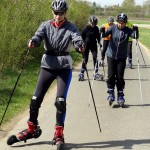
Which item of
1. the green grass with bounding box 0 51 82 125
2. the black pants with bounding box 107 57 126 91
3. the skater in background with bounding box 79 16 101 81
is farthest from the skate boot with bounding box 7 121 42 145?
the skater in background with bounding box 79 16 101 81

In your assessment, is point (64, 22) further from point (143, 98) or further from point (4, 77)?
point (4, 77)

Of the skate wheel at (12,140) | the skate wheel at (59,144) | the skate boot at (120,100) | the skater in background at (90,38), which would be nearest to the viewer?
the skate wheel at (59,144)

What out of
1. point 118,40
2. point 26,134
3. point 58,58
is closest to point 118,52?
point 118,40

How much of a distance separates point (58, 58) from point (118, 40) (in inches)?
139

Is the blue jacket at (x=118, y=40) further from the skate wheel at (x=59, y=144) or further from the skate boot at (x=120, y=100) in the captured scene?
the skate wheel at (x=59, y=144)

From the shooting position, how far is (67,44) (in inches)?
248

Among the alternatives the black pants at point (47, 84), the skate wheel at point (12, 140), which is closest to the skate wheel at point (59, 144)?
the black pants at point (47, 84)

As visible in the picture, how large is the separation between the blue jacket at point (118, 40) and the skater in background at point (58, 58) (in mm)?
3308

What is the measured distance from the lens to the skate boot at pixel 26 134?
6.39 meters

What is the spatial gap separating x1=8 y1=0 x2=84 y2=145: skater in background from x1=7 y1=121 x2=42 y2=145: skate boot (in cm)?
1

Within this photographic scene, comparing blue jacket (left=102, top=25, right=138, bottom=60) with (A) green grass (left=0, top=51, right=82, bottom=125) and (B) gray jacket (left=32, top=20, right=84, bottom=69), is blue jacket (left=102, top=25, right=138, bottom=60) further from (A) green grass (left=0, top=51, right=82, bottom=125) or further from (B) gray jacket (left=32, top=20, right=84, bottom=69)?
(B) gray jacket (left=32, top=20, right=84, bottom=69)

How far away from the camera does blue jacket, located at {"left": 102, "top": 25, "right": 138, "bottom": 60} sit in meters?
9.50

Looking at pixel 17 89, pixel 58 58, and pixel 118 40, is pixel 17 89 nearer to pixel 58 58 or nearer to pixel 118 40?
pixel 118 40

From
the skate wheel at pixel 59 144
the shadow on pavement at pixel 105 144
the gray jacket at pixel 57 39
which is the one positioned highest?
the gray jacket at pixel 57 39
